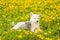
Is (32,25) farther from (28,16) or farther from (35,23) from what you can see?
(28,16)

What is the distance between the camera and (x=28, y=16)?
11.3 meters

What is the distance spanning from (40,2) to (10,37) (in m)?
5.43

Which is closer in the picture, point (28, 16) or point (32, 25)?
point (32, 25)

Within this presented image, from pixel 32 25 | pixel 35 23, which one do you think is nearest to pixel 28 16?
pixel 32 25

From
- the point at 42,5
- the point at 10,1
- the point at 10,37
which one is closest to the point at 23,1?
the point at 10,1

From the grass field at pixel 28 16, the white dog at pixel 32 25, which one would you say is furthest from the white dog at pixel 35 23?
the grass field at pixel 28 16

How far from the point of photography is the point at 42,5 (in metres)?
13.1

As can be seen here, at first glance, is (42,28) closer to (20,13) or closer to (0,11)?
(20,13)

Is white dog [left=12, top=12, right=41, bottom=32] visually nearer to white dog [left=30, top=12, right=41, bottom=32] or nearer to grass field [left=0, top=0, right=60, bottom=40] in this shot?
white dog [left=30, top=12, right=41, bottom=32]

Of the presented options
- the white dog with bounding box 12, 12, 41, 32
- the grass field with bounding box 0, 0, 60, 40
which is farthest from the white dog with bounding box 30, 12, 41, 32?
the grass field with bounding box 0, 0, 60, 40

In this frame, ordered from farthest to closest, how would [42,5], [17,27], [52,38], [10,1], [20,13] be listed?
[10,1], [42,5], [20,13], [17,27], [52,38]

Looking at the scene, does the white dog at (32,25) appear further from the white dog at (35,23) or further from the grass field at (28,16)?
the grass field at (28,16)

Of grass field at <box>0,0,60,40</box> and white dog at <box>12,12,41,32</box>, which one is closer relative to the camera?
grass field at <box>0,0,60,40</box>

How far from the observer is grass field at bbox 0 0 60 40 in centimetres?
869
